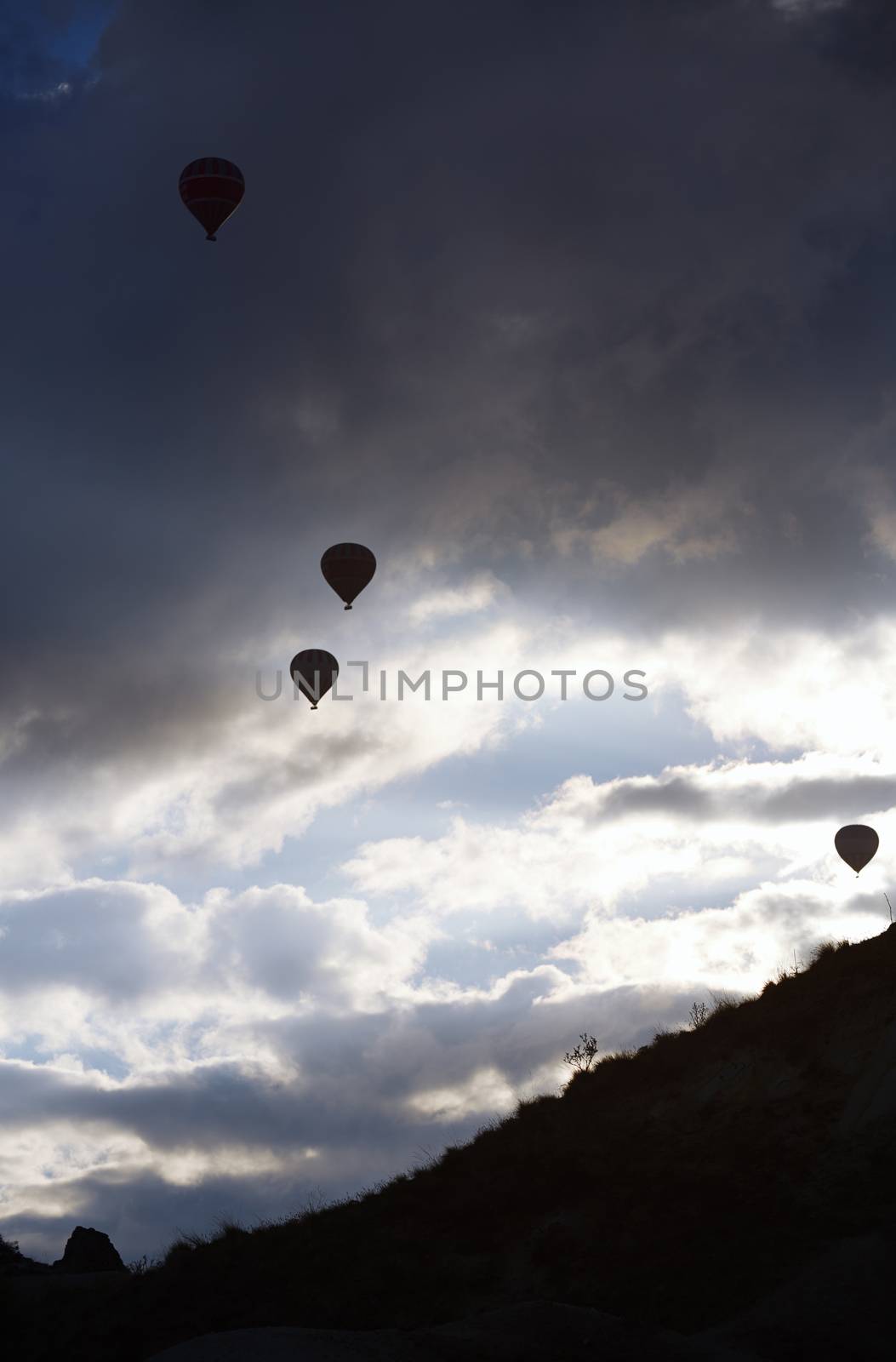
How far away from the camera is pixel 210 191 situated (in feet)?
220

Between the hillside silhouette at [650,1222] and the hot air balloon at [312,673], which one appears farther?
the hot air balloon at [312,673]

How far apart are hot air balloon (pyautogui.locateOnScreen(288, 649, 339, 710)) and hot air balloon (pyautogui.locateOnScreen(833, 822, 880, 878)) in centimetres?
2856

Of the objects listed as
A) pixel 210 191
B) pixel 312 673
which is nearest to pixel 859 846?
pixel 312 673

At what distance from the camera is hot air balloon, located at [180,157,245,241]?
67000mm

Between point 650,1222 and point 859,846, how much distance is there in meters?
33.3

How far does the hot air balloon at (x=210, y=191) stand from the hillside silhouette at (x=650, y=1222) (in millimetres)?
48617

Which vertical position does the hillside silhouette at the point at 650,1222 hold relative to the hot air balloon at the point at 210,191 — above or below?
below

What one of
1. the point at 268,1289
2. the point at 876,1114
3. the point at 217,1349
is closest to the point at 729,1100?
the point at 876,1114

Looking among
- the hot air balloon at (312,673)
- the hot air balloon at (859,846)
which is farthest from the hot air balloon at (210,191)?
the hot air balloon at (859,846)

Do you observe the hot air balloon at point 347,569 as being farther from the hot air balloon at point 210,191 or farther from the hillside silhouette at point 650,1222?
the hillside silhouette at point 650,1222

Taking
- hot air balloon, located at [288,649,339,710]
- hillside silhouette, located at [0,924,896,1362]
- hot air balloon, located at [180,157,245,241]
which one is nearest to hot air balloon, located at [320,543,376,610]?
hot air balloon, located at [288,649,339,710]

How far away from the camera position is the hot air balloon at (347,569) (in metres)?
69.2

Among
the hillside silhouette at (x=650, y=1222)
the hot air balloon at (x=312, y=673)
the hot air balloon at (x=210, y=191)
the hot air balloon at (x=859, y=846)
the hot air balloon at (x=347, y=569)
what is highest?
the hot air balloon at (x=210, y=191)

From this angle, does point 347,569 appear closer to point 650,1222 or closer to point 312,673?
point 312,673
